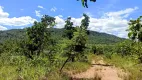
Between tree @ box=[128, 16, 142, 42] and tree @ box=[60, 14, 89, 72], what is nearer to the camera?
tree @ box=[128, 16, 142, 42]

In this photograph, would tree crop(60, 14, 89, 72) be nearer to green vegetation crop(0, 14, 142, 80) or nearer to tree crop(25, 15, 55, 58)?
green vegetation crop(0, 14, 142, 80)

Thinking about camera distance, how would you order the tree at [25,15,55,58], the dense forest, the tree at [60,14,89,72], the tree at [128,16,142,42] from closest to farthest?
the tree at [128,16,142,42]
the dense forest
the tree at [60,14,89,72]
the tree at [25,15,55,58]

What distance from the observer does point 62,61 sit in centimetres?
2217

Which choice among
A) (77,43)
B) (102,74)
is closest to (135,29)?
(77,43)

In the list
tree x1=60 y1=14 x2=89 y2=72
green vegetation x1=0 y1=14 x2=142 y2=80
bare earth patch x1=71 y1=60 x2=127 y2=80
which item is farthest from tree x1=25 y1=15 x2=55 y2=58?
tree x1=60 y1=14 x2=89 y2=72

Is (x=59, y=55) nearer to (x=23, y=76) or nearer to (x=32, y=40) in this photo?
(x=23, y=76)

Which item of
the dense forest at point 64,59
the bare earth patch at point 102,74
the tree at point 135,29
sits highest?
the tree at point 135,29

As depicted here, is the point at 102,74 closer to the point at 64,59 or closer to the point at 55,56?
the point at 64,59

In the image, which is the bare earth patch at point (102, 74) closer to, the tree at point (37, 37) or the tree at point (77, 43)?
the tree at point (77, 43)

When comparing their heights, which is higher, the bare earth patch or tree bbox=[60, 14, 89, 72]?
tree bbox=[60, 14, 89, 72]

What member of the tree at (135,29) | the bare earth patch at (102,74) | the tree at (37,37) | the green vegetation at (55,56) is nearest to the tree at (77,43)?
the green vegetation at (55,56)

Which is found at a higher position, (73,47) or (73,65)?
(73,47)

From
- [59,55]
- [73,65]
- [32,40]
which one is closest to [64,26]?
[32,40]

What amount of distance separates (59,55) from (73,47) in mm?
1410
